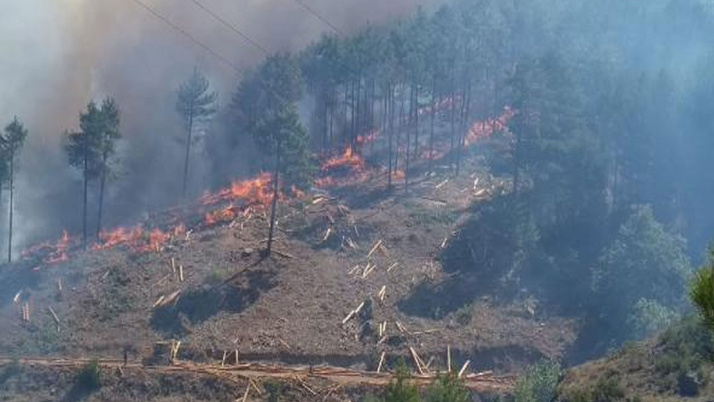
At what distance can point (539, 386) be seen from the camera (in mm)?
35375

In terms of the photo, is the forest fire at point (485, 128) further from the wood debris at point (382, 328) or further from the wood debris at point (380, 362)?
the wood debris at point (380, 362)

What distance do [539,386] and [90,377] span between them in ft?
76.7

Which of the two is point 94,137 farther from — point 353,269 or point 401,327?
point 401,327

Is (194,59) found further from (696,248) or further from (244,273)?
(696,248)

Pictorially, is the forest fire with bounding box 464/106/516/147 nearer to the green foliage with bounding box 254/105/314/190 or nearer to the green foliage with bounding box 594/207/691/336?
the green foliage with bounding box 254/105/314/190

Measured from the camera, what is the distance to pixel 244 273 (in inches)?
2245

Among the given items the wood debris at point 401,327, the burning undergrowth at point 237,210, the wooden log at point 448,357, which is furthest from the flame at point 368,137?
the wooden log at point 448,357

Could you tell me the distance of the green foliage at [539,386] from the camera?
3331cm

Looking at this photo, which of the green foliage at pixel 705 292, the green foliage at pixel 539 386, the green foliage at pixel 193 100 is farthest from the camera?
the green foliage at pixel 193 100

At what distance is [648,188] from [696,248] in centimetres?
500

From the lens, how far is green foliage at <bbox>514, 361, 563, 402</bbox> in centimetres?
3331

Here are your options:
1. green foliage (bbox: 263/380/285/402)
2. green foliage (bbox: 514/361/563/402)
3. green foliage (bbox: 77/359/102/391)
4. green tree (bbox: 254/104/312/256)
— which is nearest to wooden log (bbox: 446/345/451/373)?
green foliage (bbox: 263/380/285/402)

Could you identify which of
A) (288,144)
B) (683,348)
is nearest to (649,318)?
(683,348)

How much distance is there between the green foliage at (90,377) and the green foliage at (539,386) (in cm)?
2202
